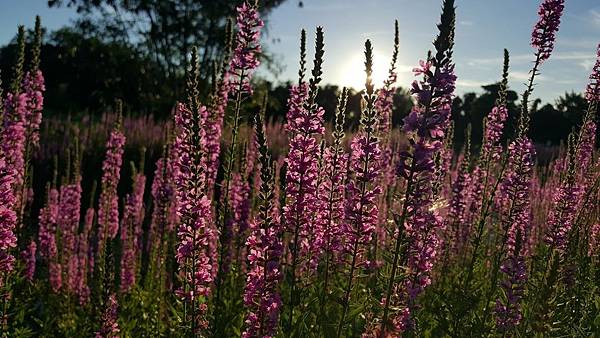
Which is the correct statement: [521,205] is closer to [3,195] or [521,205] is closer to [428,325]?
[428,325]

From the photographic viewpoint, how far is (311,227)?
4.05 meters

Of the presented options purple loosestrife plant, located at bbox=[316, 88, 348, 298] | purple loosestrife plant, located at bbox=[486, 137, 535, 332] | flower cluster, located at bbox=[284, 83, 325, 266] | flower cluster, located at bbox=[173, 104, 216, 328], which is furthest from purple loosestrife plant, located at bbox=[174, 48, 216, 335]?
purple loosestrife plant, located at bbox=[486, 137, 535, 332]

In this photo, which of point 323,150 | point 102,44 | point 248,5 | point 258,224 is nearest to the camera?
point 258,224

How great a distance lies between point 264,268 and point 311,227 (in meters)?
0.78

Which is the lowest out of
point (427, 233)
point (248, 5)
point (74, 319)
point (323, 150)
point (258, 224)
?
point (74, 319)

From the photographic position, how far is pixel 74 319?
20.7 ft

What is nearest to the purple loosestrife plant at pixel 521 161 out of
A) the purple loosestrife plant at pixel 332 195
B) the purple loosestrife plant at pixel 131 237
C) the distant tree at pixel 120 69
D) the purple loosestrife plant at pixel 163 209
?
the purple loosestrife plant at pixel 332 195

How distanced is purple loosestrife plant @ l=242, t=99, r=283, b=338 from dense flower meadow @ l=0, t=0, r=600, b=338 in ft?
0.04

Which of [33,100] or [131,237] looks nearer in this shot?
[33,100]

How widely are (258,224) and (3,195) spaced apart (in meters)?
1.57

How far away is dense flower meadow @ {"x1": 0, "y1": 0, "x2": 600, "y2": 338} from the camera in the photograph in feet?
11.2

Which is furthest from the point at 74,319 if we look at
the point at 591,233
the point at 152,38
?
the point at 152,38

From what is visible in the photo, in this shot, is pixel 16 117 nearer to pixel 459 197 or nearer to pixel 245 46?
pixel 245 46

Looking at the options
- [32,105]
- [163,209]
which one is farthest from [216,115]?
[32,105]
